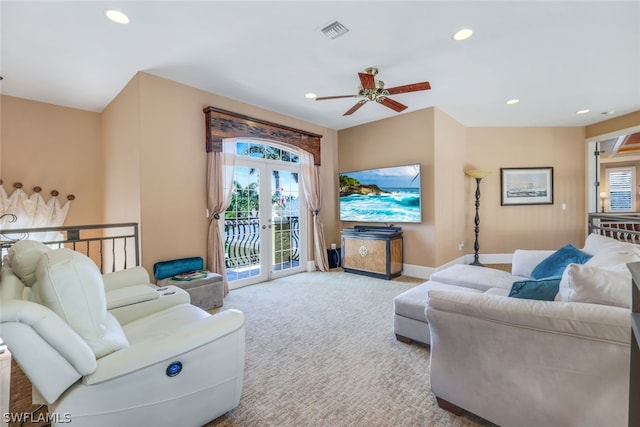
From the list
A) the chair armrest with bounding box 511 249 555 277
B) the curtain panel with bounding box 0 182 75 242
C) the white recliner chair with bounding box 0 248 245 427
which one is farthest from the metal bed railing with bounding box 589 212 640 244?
the curtain panel with bounding box 0 182 75 242

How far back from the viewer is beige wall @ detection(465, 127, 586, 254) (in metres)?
5.64

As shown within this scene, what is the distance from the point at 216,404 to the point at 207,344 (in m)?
0.38

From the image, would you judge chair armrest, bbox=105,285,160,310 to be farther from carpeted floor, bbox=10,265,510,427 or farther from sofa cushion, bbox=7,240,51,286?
carpeted floor, bbox=10,265,510,427

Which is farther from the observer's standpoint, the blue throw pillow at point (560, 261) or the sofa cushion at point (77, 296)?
the blue throw pillow at point (560, 261)

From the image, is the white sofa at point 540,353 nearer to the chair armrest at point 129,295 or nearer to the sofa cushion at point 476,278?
the sofa cushion at point 476,278

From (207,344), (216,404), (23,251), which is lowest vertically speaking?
(216,404)

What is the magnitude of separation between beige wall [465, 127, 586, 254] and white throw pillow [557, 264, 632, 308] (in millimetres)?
4760

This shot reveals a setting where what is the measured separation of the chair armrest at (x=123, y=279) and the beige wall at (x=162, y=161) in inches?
35.8

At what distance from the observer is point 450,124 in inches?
200

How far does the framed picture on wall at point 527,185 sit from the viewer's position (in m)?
5.68

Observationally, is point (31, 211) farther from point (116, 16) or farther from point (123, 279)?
point (116, 16)

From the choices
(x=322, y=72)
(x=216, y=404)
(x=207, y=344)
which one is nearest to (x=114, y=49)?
(x=322, y=72)

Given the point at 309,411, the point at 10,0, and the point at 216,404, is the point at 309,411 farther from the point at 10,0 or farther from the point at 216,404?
the point at 10,0

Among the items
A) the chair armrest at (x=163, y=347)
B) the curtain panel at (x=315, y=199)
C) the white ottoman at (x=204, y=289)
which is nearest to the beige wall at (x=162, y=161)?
the white ottoman at (x=204, y=289)
